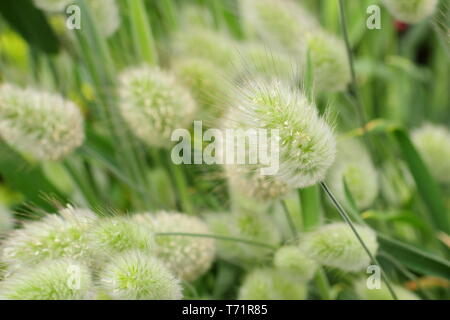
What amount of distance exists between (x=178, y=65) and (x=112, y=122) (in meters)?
0.12

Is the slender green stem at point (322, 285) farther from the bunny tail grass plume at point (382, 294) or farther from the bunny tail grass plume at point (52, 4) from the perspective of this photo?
the bunny tail grass plume at point (52, 4)

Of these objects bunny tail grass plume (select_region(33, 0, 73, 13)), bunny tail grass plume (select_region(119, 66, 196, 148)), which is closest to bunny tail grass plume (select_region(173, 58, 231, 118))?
bunny tail grass plume (select_region(119, 66, 196, 148))

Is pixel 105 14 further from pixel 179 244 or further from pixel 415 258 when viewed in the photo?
pixel 415 258

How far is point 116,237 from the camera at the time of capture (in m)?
0.49

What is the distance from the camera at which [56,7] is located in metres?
0.69

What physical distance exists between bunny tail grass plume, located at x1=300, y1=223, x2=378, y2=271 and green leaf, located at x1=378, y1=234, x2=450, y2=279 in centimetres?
8

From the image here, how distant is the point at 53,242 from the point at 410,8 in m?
0.47

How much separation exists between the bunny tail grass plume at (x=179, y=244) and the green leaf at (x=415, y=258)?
205 mm

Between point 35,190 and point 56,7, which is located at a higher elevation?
point 56,7

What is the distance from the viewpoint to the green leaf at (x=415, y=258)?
24.8 inches

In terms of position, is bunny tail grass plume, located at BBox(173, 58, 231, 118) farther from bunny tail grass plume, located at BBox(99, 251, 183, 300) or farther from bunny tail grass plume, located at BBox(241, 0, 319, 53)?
bunny tail grass plume, located at BBox(99, 251, 183, 300)

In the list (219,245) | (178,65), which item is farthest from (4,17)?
(219,245)

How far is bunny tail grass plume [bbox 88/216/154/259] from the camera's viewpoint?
482 millimetres
